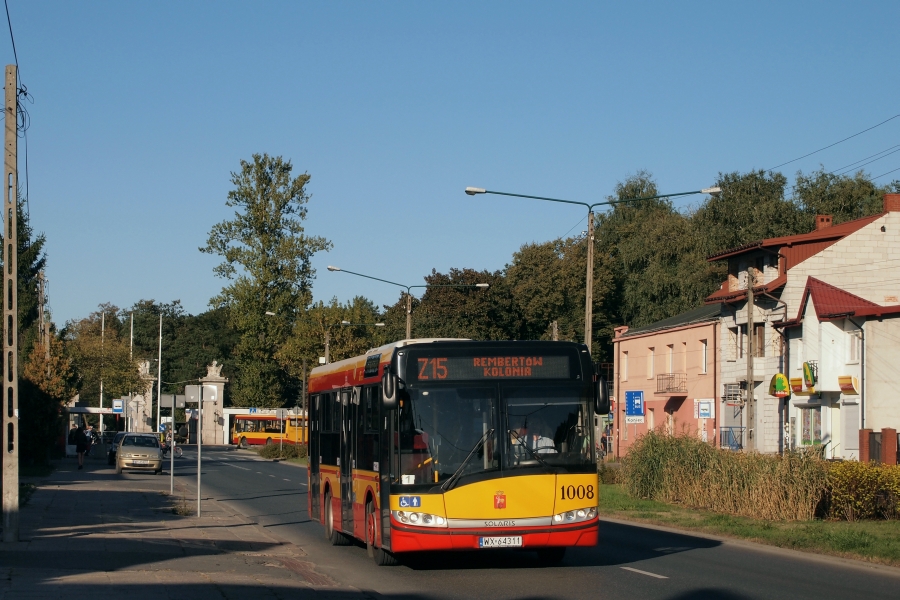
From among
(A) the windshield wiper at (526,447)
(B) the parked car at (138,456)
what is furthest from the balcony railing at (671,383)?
(A) the windshield wiper at (526,447)

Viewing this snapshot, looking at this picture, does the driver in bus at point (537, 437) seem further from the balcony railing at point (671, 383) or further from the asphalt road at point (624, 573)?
the balcony railing at point (671, 383)

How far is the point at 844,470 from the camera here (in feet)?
69.6

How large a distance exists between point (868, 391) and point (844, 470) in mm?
22011

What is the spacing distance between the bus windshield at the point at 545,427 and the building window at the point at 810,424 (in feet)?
113

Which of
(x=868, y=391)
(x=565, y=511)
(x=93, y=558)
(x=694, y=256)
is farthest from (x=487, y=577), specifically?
(x=694, y=256)

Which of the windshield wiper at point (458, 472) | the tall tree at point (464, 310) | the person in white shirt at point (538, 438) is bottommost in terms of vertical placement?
the windshield wiper at point (458, 472)

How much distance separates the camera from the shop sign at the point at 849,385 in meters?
42.2

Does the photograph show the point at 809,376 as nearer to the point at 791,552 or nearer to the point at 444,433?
the point at 791,552

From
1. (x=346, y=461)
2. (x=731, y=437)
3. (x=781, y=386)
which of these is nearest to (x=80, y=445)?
(x=731, y=437)

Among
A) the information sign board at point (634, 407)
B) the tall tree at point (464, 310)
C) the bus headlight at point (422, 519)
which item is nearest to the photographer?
the bus headlight at point (422, 519)

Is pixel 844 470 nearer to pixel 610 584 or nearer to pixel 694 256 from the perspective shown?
pixel 610 584

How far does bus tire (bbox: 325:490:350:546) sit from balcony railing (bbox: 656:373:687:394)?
137ft

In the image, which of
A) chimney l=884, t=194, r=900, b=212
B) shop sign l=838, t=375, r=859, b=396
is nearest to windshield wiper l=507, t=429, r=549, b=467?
shop sign l=838, t=375, r=859, b=396

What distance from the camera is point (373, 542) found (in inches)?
583
